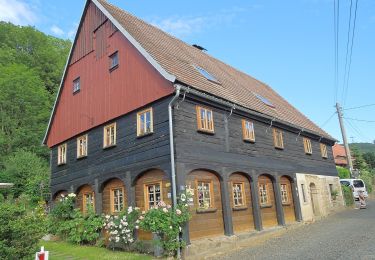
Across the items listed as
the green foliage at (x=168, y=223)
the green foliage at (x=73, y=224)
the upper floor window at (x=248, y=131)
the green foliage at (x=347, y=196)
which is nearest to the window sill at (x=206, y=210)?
the green foliage at (x=168, y=223)

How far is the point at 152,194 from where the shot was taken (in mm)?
13836

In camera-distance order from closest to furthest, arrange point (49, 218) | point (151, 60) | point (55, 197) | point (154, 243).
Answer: point (154, 243), point (151, 60), point (49, 218), point (55, 197)

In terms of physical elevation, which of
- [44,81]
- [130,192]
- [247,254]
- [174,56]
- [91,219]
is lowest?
[247,254]

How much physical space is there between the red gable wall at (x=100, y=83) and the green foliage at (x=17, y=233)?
21.7 ft

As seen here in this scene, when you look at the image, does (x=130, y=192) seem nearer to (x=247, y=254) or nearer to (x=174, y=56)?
(x=247, y=254)

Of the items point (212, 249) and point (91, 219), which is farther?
point (91, 219)

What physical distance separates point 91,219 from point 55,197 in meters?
5.84

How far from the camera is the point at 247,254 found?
12.5 metres

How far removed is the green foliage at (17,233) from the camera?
8.83 metres

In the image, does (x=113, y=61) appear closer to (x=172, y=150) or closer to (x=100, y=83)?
(x=100, y=83)

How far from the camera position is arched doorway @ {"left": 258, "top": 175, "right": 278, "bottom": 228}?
17047 mm

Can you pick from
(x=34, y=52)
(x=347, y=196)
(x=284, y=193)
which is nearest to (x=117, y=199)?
(x=284, y=193)

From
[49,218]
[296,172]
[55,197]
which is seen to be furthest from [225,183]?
[55,197]

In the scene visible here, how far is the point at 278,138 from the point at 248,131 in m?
3.49
